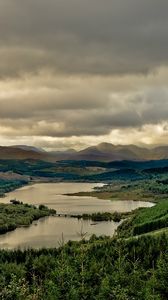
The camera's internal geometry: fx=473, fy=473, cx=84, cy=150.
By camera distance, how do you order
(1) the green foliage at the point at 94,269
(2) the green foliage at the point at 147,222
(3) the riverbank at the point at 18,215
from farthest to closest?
(3) the riverbank at the point at 18,215
(2) the green foliage at the point at 147,222
(1) the green foliage at the point at 94,269

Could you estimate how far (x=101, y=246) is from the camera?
93.9m

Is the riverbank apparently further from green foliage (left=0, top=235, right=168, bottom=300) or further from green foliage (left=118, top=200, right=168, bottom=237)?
green foliage (left=0, top=235, right=168, bottom=300)

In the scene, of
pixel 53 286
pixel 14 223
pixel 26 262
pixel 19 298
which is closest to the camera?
pixel 19 298

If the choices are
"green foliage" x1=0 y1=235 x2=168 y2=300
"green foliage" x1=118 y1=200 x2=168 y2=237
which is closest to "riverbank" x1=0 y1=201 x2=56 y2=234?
"green foliage" x1=118 y1=200 x2=168 y2=237

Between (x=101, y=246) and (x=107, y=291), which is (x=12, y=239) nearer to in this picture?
(x=101, y=246)

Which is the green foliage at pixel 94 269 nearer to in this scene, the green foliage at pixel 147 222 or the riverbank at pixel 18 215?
the green foliage at pixel 147 222

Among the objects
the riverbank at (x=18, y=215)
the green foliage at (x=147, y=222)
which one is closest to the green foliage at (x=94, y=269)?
the green foliage at (x=147, y=222)

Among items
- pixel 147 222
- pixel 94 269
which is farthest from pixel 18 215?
pixel 94 269

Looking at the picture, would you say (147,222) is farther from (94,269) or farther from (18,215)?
(18,215)

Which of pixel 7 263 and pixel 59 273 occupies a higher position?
pixel 59 273

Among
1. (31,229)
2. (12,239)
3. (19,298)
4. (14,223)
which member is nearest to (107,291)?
(19,298)

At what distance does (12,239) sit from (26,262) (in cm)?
4725

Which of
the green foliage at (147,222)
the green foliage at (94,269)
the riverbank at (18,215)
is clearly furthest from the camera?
the riverbank at (18,215)

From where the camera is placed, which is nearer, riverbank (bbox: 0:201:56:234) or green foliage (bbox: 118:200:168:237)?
green foliage (bbox: 118:200:168:237)
